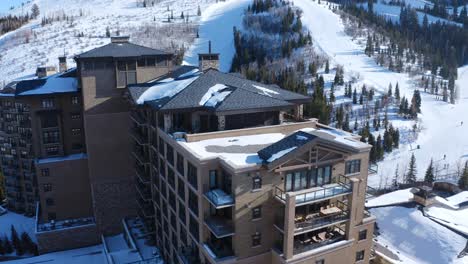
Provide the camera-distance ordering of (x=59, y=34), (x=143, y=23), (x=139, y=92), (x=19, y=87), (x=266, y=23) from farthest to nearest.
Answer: (x=143, y=23) < (x=59, y=34) < (x=266, y=23) < (x=19, y=87) < (x=139, y=92)

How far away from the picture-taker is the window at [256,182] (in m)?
23.0

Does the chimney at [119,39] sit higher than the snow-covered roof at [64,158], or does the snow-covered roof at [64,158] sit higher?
the chimney at [119,39]

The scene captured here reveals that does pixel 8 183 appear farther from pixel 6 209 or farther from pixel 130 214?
pixel 130 214

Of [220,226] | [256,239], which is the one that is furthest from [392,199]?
[220,226]

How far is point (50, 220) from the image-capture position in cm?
4359

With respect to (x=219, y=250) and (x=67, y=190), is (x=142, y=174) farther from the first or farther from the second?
(x=219, y=250)

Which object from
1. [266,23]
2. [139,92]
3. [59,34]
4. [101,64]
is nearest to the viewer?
[139,92]

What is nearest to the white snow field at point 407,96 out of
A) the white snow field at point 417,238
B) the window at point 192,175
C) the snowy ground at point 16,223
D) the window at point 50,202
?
the white snow field at point 417,238

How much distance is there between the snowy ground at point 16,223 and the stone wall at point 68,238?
954 cm

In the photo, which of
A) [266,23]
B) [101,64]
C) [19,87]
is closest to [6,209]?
[19,87]

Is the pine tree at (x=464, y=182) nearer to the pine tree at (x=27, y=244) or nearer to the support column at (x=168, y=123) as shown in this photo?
the support column at (x=168, y=123)

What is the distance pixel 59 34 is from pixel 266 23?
289ft

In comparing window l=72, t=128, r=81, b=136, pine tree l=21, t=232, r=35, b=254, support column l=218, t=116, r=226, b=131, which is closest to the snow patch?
support column l=218, t=116, r=226, b=131

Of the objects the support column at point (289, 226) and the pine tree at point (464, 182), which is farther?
the pine tree at point (464, 182)
